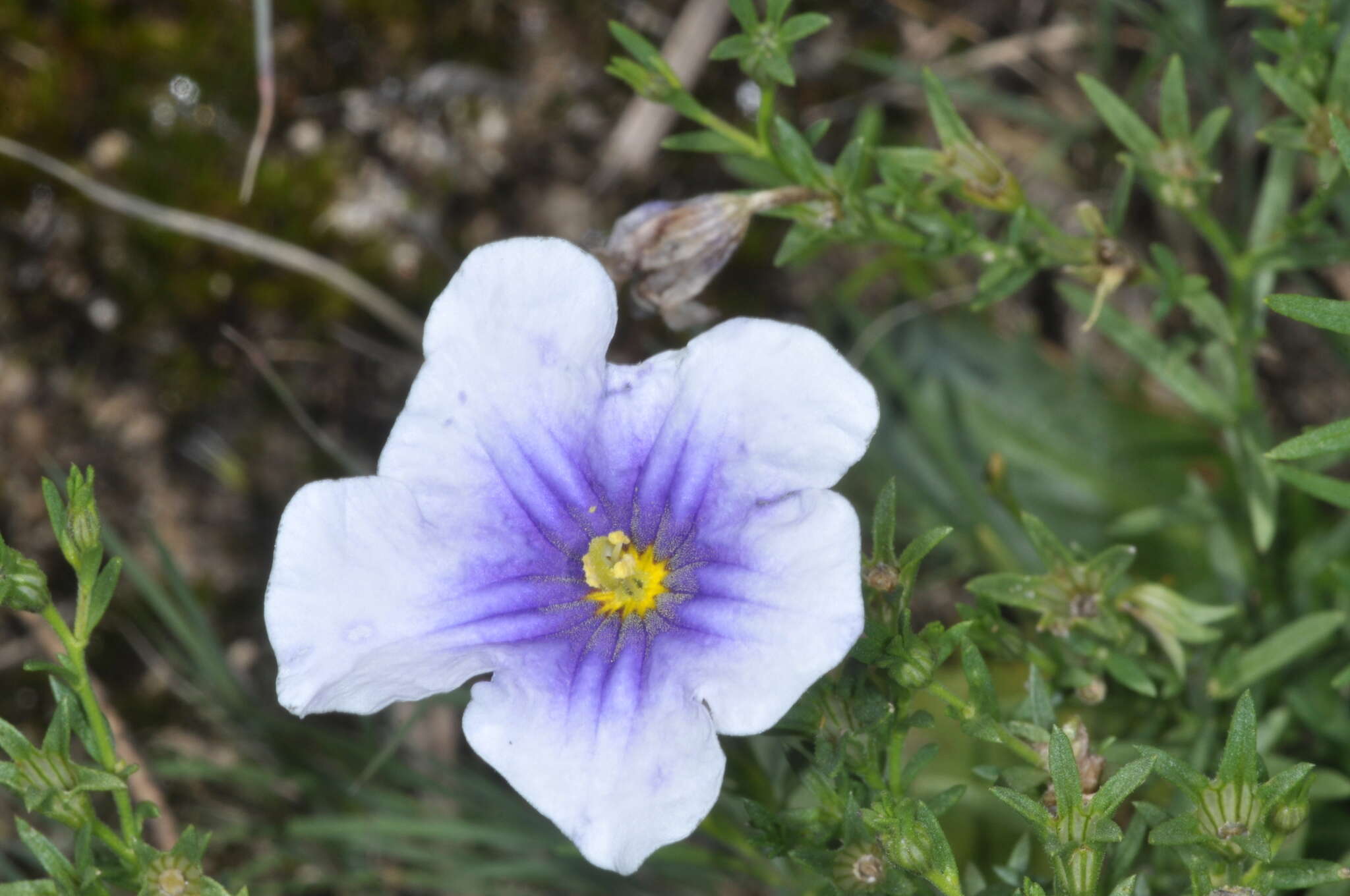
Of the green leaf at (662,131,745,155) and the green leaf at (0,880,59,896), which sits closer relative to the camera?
the green leaf at (0,880,59,896)

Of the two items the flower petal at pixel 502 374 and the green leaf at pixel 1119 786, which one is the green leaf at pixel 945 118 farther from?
the green leaf at pixel 1119 786

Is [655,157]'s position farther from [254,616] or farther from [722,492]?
[722,492]

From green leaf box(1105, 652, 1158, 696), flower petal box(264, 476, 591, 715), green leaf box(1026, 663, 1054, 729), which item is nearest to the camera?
flower petal box(264, 476, 591, 715)

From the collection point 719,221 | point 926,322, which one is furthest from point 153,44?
point 926,322

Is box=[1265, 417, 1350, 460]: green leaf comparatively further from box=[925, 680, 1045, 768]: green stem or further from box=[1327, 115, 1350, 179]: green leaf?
box=[925, 680, 1045, 768]: green stem

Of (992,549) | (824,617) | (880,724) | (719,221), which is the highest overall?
(719,221)

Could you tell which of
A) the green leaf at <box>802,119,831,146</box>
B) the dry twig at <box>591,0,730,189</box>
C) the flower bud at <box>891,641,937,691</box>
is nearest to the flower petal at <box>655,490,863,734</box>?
the flower bud at <box>891,641,937,691</box>

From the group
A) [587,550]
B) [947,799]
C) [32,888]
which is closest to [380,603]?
[587,550]
